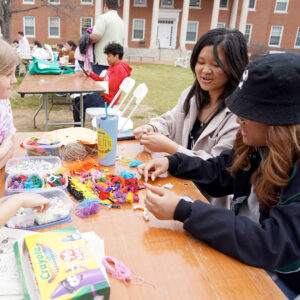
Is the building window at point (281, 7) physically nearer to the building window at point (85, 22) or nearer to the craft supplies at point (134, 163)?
the building window at point (85, 22)

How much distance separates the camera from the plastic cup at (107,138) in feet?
4.85

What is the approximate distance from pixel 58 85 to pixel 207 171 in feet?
10.7

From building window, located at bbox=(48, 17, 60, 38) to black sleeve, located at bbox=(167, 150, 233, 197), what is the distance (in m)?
24.7

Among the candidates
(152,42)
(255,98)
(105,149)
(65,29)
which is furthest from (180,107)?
(65,29)

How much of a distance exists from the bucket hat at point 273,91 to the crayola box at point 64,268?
726 millimetres

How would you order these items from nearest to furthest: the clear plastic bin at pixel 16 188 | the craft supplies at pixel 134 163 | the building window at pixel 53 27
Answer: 1. the clear plastic bin at pixel 16 188
2. the craft supplies at pixel 134 163
3. the building window at pixel 53 27

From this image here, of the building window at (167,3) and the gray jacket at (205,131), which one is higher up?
the building window at (167,3)

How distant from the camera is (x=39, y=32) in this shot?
2334 centimetres

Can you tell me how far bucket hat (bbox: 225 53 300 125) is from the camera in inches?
40.3

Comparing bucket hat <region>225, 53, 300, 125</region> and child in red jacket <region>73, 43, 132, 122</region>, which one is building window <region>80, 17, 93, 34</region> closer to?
child in red jacket <region>73, 43, 132, 122</region>

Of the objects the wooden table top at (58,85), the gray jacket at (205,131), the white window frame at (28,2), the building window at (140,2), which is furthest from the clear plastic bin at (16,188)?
the white window frame at (28,2)

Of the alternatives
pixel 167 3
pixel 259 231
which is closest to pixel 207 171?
pixel 259 231

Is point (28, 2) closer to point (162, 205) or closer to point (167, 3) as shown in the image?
point (167, 3)

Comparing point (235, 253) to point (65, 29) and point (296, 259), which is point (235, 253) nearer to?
point (296, 259)
